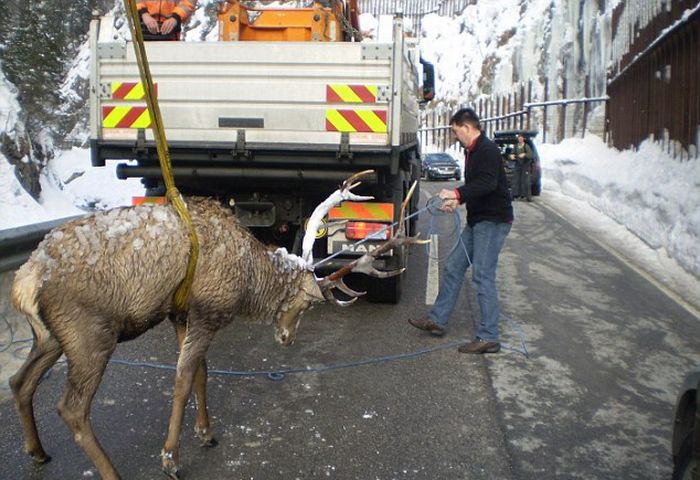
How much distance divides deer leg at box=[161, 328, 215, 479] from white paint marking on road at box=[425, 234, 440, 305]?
353 centimetres

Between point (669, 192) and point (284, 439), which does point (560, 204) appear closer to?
point (669, 192)

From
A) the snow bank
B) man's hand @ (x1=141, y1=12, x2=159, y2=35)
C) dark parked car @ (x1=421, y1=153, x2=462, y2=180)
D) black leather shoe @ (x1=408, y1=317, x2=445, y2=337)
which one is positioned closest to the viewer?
black leather shoe @ (x1=408, y1=317, x2=445, y2=337)

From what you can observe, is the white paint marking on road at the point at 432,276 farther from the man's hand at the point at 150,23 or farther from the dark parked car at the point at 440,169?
the dark parked car at the point at 440,169

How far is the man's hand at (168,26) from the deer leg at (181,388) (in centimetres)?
450

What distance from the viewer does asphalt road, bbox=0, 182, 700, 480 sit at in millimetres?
3770

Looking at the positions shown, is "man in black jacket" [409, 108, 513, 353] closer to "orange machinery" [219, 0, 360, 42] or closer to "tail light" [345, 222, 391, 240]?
"tail light" [345, 222, 391, 240]

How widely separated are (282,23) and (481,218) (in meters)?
3.40

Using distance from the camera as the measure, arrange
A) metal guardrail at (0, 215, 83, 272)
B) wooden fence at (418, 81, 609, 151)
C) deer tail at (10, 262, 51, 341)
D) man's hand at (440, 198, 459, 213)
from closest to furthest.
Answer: deer tail at (10, 262, 51, 341), metal guardrail at (0, 215, 83, 272), man's hand at (440, 198, 459, 213), wooden fence at (418, 81, 609, 151)

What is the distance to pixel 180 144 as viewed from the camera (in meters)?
6.30

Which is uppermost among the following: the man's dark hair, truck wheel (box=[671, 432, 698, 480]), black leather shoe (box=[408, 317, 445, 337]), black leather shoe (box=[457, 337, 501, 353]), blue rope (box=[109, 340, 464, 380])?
the man's dark hair

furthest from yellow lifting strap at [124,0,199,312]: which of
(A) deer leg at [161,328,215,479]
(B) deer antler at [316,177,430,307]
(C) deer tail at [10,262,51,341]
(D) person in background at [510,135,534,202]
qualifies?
(D) person in background at [510,135,534,202]

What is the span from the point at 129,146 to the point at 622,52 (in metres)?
19.4

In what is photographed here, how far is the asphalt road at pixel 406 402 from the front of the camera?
12.4ft

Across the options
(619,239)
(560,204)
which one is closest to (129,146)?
(619,239)
